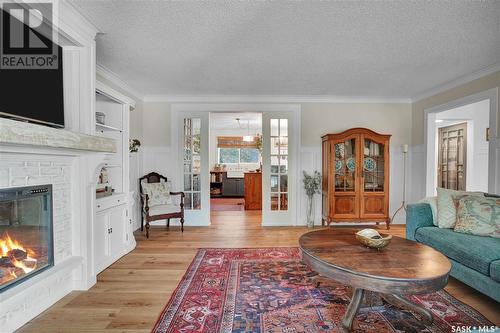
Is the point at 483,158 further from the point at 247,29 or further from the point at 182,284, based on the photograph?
the point at 182,284

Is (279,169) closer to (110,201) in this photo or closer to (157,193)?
(157,193)

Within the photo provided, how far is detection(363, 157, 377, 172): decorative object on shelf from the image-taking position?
4.45 meters

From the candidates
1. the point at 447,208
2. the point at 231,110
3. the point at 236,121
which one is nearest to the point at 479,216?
the point at 447,208

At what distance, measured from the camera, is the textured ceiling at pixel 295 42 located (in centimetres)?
208

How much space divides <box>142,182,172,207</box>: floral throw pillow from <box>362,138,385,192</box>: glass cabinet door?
3452 millimetres

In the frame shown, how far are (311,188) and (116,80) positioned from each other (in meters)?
3.66

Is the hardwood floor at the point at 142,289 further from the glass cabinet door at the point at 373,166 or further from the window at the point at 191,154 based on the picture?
the glass cabinet door at the point at 373,166

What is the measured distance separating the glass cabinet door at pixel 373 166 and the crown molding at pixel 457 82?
3.90 feet

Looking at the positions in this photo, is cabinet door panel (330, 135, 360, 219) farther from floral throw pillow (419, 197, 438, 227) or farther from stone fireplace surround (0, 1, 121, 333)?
stone fireplace surround (0, 1, 121, 333)

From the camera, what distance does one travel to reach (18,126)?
1496mm

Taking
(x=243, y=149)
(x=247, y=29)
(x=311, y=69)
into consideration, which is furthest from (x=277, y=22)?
(x=243, y=149)

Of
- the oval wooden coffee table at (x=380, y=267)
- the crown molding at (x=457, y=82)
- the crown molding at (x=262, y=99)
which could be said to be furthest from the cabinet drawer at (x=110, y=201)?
the crown molding at (x=457, y=82)

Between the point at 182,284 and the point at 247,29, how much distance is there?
2.52 meters

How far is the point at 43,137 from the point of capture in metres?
1.65
